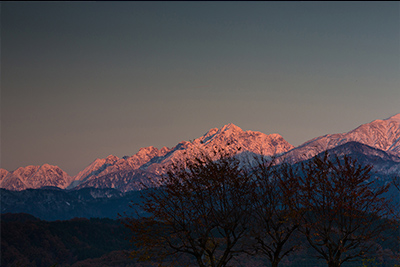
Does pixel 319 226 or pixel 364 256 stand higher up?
pixel 319 226

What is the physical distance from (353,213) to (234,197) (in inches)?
482

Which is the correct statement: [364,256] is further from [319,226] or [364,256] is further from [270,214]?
[270,214]

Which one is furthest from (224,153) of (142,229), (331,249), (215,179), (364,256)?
(364,256)

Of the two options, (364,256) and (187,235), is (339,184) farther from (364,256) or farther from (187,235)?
(187,235)

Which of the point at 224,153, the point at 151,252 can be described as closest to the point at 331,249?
the point at 224,153

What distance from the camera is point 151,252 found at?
52031 mm

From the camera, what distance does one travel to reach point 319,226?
48844 millimetres

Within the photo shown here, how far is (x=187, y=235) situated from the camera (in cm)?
5044

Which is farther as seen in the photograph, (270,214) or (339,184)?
(270,214)

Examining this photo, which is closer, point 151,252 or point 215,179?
point 215,179

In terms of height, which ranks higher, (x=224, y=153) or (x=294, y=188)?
(x=224, y=153)

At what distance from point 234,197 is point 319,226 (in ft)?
30.0

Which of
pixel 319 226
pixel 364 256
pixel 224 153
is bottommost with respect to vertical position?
pixel 364 256

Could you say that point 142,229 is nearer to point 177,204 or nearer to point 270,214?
point 177,204
